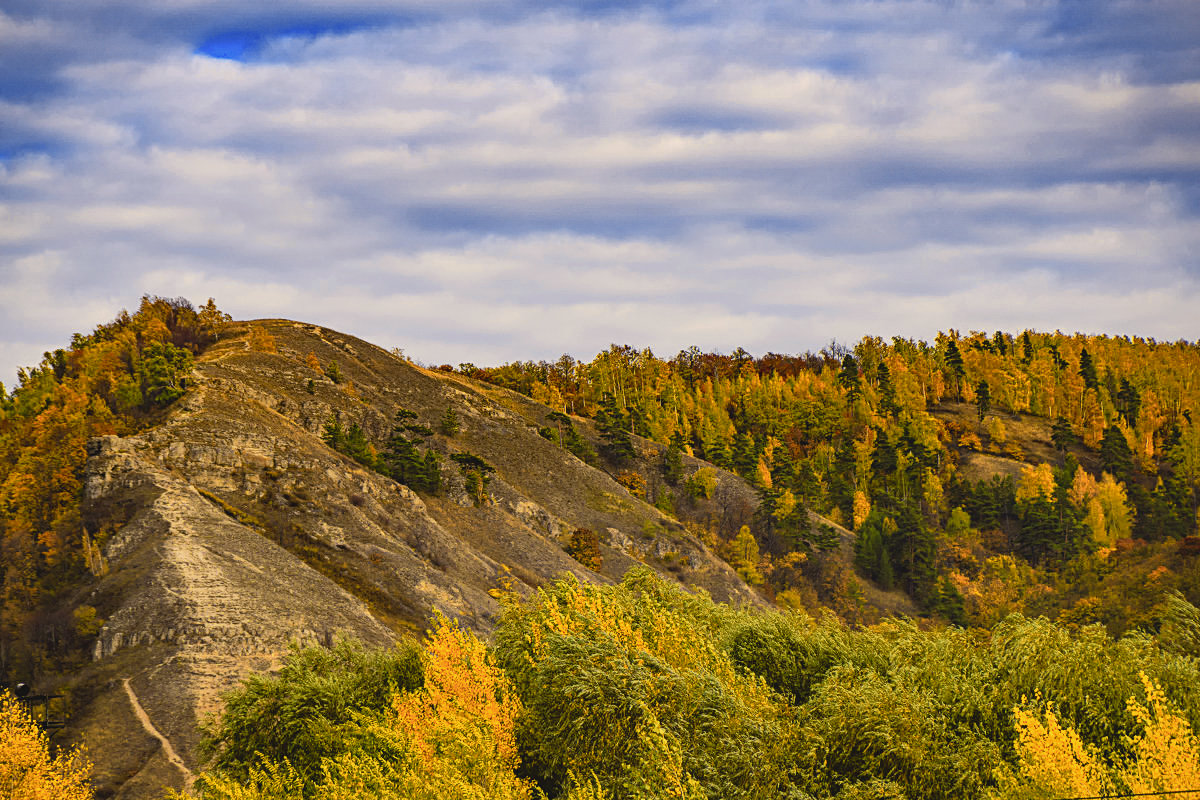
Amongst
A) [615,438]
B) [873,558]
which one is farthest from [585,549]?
[873,558]

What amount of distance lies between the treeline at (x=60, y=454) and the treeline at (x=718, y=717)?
32718 millimetres

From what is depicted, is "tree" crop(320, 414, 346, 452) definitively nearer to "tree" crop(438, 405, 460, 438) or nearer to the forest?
the forest

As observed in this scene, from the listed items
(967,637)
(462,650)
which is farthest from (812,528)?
(462,650)

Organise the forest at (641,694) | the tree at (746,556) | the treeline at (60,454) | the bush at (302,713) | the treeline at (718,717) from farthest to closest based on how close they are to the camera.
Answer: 1. the tree at (746,556)
2. the treeline at (60,454)
3. the bush at (302,713)
4. the forest at (641,694)
5. the treeline at (718,717)

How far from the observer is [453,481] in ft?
342

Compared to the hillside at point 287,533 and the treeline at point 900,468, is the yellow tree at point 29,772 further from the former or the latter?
the treeline at point 900,468

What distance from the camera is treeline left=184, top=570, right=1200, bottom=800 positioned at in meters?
24.0

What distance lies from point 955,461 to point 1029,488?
25096 mm

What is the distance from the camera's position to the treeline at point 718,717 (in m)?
24.0

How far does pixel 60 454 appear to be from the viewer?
7594cm

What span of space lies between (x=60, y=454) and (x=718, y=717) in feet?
244

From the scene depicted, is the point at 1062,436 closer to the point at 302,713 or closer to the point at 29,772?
the point at 302,713

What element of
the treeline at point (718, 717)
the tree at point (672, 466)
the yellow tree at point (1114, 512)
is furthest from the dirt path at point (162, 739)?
the yellow tree at point (1114, 512)

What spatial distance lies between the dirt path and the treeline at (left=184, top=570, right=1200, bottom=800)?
7333 mm
